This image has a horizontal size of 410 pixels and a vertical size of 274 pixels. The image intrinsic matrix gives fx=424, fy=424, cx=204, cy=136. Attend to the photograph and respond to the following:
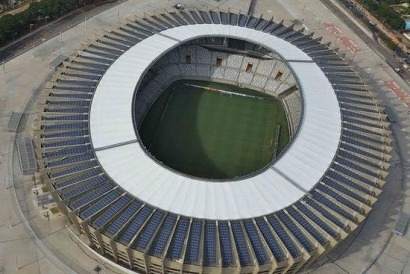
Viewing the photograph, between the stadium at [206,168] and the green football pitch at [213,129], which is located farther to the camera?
the green football pitch at [213,129]

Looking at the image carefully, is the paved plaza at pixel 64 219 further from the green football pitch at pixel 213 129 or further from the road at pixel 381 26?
the green football pitch at pixel 213 129

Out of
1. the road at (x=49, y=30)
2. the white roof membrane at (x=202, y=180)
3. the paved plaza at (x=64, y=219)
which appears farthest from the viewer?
the road at (x=49, y=30)

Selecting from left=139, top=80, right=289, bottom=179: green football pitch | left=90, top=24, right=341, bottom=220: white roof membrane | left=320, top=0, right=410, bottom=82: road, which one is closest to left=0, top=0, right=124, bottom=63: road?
left=90, top=24, right=341, bottom=220: white roof membrane

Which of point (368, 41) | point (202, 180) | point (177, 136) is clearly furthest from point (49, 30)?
point (368, 41)

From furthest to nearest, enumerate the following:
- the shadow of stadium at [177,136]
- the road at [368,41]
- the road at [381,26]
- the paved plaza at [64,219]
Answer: the road at [381,26]
the road at [368,41]
the shadow of stadium at [177,136]
the paved plaza at [64,219]

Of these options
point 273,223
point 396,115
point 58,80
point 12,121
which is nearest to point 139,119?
point 58,80

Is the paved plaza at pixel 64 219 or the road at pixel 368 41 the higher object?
the road at pixel 368 41

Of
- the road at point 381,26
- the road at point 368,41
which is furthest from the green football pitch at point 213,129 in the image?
the road at point 381,26

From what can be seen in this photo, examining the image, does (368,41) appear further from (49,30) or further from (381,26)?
(49,30)
